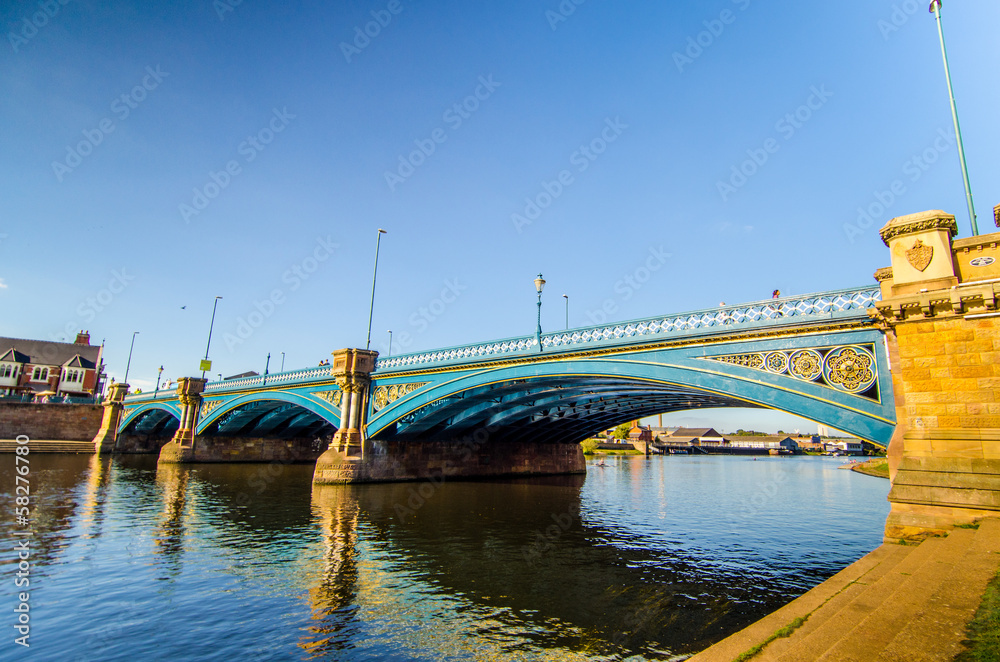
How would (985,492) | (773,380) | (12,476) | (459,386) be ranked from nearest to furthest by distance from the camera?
1. (985,492)
2. (773,380)
3. (459,386)
4. (12,476)

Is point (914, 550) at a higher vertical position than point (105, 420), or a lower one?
lower

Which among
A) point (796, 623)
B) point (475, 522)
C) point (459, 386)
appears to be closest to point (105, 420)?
point (459, 386)

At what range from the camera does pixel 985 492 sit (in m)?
9.55

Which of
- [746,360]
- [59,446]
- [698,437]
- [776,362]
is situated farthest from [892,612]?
[698,437]

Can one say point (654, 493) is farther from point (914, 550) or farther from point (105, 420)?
point (105, 420)

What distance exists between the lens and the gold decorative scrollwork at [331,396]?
110 ft

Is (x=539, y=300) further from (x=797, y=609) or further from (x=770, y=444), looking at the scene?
(x=770, y=444)

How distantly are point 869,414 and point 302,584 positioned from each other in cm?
1424

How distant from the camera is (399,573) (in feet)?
43.6

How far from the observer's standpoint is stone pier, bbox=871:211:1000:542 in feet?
32.3

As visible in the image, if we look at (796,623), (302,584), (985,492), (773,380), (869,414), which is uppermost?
(773,380)

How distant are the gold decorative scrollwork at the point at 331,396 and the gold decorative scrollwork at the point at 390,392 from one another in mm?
3192

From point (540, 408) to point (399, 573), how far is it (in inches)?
722

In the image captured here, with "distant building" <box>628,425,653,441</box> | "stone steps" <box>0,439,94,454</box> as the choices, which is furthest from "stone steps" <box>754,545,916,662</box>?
"distant building" <box>628,425,653,441</box>
